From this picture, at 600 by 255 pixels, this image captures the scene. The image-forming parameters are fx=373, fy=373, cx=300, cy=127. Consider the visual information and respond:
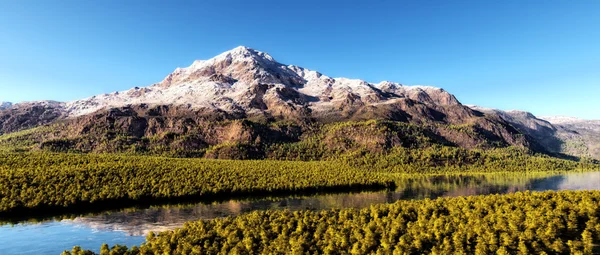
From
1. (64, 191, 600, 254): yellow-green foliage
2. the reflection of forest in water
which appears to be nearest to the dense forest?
the reflection of forest in water

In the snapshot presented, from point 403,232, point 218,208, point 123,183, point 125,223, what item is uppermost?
point 123,183

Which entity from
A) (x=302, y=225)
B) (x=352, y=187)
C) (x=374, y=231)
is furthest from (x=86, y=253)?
(x=352, y=187)

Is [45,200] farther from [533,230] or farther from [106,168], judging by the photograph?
[533,230]

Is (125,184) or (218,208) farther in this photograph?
(125,184)

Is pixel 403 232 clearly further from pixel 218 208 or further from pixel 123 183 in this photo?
pixel 123 183

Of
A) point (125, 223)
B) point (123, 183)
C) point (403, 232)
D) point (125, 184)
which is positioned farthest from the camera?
point (123, 183)

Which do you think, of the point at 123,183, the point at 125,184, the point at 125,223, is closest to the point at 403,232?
the point at 125,223

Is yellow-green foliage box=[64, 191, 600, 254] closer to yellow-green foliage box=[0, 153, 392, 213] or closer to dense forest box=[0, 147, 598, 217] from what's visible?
dense forest box=[0, 147, 598, 217]

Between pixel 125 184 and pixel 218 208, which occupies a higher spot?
pixel 125 184

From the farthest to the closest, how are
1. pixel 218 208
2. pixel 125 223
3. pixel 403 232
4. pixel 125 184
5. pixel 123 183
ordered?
pixel 123 183 < pixel 125 184 < pixel 218 208 < pixel 125 223 < pixel 403 232
